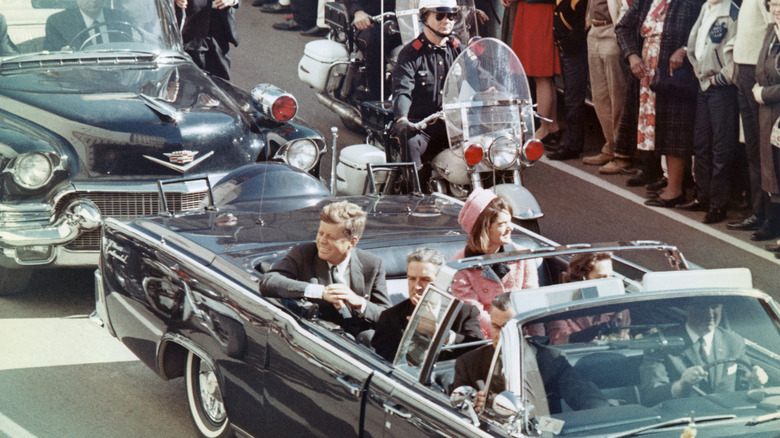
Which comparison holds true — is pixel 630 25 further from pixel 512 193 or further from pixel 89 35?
pixel 89 35

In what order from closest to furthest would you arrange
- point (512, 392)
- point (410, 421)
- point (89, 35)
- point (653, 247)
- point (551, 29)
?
point (512, 392), point (410, 421), point (653, 247), point (89, 35), point (551, 29)

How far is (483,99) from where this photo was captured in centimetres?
796

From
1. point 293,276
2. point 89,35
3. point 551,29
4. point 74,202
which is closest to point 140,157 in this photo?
point 74,202

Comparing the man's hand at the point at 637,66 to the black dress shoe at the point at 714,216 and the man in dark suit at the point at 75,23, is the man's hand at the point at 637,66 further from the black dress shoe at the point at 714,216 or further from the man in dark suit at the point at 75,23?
the man in dark suit at the point at 75,23

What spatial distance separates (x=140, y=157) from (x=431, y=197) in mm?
2160

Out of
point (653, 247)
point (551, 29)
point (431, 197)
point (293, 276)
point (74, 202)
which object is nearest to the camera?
point (653, 247)

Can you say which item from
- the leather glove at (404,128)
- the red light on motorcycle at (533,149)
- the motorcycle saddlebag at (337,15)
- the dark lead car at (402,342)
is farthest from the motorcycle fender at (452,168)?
the motorcycle saddlebag at (337,15)

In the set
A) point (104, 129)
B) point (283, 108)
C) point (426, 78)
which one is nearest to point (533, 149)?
point (426, 78)

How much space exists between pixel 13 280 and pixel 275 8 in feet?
39.5

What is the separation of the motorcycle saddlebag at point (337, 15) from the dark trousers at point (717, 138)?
423 centimetres

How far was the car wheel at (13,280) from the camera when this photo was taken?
7.55 m

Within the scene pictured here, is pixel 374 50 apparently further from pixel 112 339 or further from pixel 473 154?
pixel 112 339

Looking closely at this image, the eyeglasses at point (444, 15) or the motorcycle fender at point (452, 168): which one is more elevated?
the eyeglasses at point (444, 15)

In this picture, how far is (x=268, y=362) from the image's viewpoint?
15.4ft
